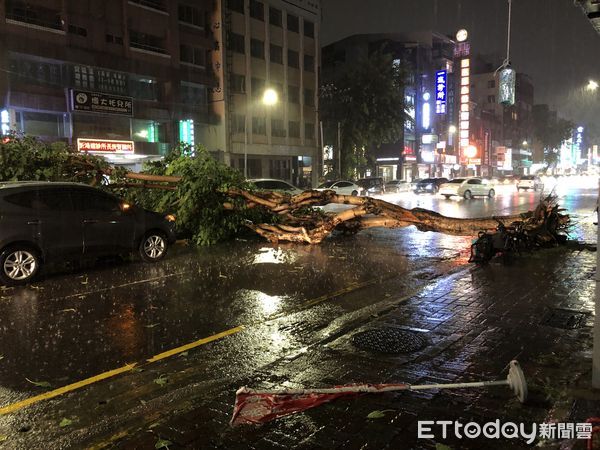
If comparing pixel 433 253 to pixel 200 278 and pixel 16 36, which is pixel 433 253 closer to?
pixel 200 278

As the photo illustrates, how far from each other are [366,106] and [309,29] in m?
12.3

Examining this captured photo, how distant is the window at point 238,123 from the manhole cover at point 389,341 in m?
41.0

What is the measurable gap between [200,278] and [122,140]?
90.3 ft

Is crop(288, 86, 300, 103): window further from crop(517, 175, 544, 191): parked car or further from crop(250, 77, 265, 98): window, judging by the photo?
crop(517, 175, 544, 191): parked car

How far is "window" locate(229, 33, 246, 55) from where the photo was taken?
148 ft

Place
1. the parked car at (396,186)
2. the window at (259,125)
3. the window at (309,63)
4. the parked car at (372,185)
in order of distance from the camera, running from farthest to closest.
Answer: the window at (309,63) → the window at (259,125) → the parked car at (396,186) → the parked car at (372,185)

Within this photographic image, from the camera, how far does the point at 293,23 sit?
52312 mm

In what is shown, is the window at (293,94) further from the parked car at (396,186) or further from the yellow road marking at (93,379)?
the yellow road marking at (93,379)

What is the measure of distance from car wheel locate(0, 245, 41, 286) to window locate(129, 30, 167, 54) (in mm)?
31231

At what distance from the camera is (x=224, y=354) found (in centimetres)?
575

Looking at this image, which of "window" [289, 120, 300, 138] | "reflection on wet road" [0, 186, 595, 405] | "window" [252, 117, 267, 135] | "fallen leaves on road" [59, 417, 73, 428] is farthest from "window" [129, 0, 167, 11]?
"fallen leaves on road" [59, 417, 73, 428]

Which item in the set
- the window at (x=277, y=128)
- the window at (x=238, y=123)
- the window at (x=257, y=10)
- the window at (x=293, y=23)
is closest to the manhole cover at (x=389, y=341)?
the window at (x=238, y=123)

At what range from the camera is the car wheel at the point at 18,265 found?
29.2 ft

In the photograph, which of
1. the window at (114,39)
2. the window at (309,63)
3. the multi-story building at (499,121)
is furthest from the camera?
the multi-story building at (499,121)
